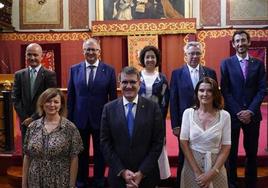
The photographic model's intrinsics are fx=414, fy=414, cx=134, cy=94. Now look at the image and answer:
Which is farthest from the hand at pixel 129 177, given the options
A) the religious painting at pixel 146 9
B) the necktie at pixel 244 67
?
the religious painting at pixel 146 9

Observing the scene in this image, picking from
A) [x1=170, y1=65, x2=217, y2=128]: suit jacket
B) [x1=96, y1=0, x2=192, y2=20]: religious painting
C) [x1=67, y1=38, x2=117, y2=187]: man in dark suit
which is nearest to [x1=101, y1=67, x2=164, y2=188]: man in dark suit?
[x1=170, y1=65, x2=217, y2=128]: suit jacket

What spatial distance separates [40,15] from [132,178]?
330 inches

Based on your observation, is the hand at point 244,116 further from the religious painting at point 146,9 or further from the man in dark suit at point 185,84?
the religious painting at point 146,9

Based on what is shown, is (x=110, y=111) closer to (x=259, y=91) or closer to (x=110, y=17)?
(x=259, y=91)

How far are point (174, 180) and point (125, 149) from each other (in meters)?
1.46

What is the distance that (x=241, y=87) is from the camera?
12.2 ft

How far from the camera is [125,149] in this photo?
2.82m

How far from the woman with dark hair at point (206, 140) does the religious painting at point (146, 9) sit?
7260 millimetres

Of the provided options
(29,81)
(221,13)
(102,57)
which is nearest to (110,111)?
(29,81)

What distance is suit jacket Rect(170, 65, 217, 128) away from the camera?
365 centimetres

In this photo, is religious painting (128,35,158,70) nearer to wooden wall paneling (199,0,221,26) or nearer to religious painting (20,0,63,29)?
wooden wall paneling (199,0,221,26)

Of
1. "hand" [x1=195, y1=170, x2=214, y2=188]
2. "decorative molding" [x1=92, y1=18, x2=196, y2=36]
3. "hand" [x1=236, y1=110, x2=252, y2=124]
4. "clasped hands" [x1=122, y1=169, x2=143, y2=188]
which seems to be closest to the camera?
"clasped hands" [x1=122, y1=169, x2=143, y2=188]

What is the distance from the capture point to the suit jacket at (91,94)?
12.3ft

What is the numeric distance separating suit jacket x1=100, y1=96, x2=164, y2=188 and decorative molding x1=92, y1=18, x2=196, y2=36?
685 cm
